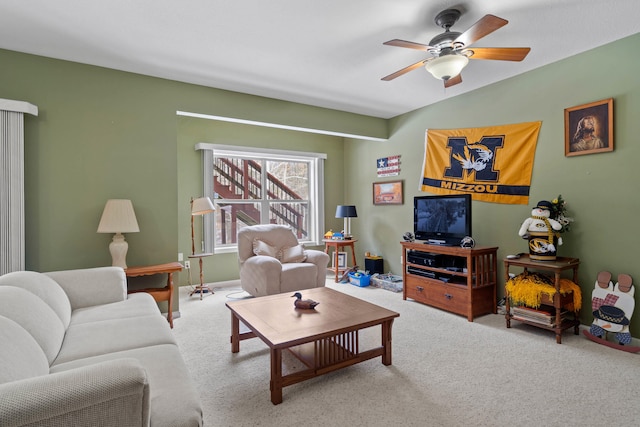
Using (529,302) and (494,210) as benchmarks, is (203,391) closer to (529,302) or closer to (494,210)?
(529,302)

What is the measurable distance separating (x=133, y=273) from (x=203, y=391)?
1494 millimetres

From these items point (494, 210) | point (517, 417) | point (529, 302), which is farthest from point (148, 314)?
point (494, 210)

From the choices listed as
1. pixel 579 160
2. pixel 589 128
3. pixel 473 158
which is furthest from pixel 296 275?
pixel 589 128

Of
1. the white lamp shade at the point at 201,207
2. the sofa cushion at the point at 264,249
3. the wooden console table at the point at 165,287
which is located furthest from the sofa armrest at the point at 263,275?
the white lamp shade at the point at 201,207

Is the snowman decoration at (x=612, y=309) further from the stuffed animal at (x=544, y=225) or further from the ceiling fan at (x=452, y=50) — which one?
the ceiling fan at (x=452, y=50)

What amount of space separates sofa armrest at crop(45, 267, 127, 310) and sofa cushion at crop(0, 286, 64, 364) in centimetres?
61

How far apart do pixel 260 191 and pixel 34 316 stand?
395 cm

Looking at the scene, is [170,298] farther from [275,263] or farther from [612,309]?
[612,309]

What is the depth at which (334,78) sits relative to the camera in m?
3.47

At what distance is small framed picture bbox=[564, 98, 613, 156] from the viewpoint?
2.78 meters

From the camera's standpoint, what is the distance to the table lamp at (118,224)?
9.54 ft

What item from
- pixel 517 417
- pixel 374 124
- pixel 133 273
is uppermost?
pixel 374 124

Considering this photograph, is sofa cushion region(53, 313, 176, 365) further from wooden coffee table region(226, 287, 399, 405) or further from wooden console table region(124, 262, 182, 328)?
wooden console table region(124, 262, 182, 328)

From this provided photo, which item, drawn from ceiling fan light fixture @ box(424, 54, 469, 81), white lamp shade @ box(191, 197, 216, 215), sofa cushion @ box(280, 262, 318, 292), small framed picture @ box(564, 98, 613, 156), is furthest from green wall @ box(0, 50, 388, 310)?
small framed picture @ box(564, 98, 613, 156)
